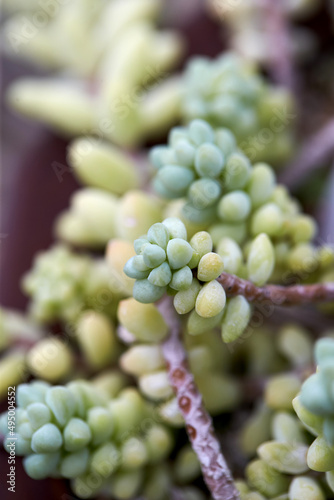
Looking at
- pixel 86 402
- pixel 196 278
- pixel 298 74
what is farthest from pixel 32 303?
pixel 298 74

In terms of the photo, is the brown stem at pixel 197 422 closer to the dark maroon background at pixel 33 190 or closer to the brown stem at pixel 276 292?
the brown stem at pixel 276 292

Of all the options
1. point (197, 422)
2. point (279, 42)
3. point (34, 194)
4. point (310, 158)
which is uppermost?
point (279, 42)

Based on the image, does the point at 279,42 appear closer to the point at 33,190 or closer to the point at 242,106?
the point at 242,106

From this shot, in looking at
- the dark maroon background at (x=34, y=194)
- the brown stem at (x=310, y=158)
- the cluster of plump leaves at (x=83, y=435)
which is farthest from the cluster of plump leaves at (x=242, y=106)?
the cluster of plump leaves at (x=83, y=435)

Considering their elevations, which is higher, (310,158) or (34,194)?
(34,194)

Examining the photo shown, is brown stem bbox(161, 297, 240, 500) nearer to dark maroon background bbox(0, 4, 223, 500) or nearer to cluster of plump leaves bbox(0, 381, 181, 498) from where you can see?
cluster of plump leaves bbox(0, 381, 181, 498)

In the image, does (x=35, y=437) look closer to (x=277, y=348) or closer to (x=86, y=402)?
(x=86, y=402)

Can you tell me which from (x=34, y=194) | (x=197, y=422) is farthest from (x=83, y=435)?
(x=34, y=194)

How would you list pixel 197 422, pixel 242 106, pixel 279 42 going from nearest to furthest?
1. pixel 197 422
2. pixel 242 106
3. pixel 279 42
